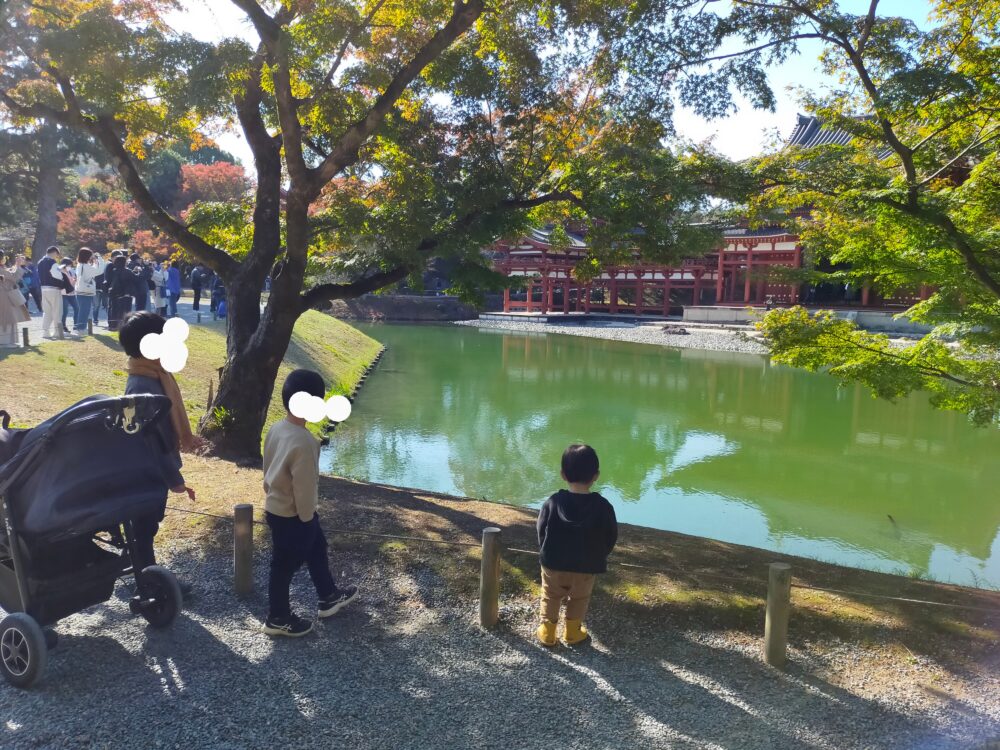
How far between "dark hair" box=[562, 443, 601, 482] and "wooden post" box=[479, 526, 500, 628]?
590 mm

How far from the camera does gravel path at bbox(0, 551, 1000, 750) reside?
2.81 m

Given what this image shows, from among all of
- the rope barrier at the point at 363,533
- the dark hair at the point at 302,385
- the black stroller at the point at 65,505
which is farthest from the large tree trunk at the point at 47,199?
the dark hair at the point at 302,385

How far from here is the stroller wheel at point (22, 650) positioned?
2869 mm

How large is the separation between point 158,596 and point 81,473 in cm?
→ 86

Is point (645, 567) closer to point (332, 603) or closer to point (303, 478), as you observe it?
point (332, 603)

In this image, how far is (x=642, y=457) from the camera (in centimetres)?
1151

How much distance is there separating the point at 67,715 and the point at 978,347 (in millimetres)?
6334

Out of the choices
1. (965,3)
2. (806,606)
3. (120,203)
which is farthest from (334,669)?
(120,203)

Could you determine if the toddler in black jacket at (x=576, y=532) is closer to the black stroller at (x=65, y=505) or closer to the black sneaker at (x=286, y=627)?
the black sneaker at (x=286, y=627)

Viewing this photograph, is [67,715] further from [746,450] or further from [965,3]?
[746,450]

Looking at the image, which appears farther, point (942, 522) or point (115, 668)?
point (942, 522)

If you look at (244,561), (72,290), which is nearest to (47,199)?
(72,290)

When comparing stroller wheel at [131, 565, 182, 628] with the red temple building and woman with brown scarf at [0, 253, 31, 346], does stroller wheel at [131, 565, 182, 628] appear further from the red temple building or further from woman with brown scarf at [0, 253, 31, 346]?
the red temple building

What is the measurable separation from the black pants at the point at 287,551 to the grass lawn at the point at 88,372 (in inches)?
177
